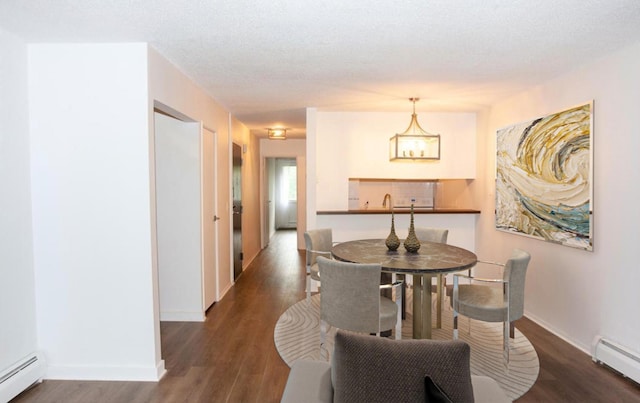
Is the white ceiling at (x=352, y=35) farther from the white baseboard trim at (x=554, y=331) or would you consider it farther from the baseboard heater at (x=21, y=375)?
the white baseboard trim at (x=554, y=331)

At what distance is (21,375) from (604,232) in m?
4.30

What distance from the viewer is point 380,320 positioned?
255 centimetres

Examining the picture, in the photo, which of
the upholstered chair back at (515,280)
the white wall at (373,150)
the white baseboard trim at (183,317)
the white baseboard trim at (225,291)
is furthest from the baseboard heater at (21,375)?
the upholstered chair back at (515,280)

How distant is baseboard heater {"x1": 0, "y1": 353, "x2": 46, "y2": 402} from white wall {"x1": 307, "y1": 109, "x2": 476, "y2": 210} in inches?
126

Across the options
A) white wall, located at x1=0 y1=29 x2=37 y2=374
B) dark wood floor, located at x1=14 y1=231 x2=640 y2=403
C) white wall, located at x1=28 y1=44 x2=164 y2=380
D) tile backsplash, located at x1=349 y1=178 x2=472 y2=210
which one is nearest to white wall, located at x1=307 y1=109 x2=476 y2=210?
tile backsplash, located at x1=349 y1=178 x2=472 y2=210

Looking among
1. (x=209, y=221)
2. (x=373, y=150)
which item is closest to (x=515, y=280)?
(x=373, y=150)

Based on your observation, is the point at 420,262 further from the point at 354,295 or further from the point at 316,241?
the point at 316,241

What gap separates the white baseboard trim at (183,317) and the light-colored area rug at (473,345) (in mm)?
810

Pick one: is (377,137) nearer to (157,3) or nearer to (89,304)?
(157,3)

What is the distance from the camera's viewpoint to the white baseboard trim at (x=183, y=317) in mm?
3766

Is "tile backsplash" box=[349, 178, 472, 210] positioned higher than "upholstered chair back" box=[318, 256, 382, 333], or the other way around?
"tile backsplash" box=[349, 178, 472, 210]

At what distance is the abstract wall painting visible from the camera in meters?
3.02

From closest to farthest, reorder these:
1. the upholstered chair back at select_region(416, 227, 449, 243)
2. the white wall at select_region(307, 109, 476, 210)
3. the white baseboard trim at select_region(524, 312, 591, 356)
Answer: the white baseboard trim at select_region(524, 312, 591, 356), the upholstered chair back at select_region(416, 227, 449, 243), the white wall at select_region(307, 109, 476, 210)

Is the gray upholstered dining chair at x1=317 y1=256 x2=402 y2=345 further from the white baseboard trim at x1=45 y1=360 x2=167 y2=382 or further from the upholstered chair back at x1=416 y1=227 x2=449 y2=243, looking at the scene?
the upholstered chair back at x1=416 y1=227 x2=449 y2=243
